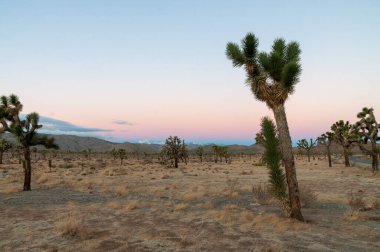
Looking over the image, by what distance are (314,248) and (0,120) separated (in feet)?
62.9

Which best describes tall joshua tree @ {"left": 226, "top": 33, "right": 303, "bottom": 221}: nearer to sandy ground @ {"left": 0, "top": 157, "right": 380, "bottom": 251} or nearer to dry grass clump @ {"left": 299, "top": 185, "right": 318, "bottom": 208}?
sandy ground @ {"left": 0, "top": 157, "right": 380, "bottom": 251}

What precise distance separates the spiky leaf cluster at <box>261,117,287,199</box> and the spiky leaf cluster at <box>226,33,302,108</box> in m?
0.80

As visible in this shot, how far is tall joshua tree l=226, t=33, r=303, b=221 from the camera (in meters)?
9.54

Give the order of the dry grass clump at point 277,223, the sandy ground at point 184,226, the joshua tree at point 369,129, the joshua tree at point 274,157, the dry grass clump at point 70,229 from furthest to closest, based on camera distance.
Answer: the joshua tree at point 369,129 < the joshua tree at point 274,157 < the dry grass clump at point 277,223 < the dry grass clump at point 70,229 < the sandy ground at point 184,226

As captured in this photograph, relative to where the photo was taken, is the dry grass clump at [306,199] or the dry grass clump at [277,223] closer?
the dry grass clump at [277,223]

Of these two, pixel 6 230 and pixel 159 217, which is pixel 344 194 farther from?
pixel 6 230

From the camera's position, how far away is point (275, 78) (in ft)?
31.7

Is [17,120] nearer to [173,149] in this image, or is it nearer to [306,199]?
[306,199]

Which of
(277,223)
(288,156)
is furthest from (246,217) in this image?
(288,156)

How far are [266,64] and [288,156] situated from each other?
10.3 ft

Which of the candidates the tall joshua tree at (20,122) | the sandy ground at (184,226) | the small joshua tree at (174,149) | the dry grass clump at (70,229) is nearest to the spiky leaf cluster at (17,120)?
the tall joshua tree at (20,122)

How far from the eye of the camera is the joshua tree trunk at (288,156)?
9617 mm

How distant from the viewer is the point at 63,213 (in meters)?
11.6

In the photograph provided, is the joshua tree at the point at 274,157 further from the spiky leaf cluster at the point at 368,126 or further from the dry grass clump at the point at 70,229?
the spiky leaf cluster at the point at 368,126
